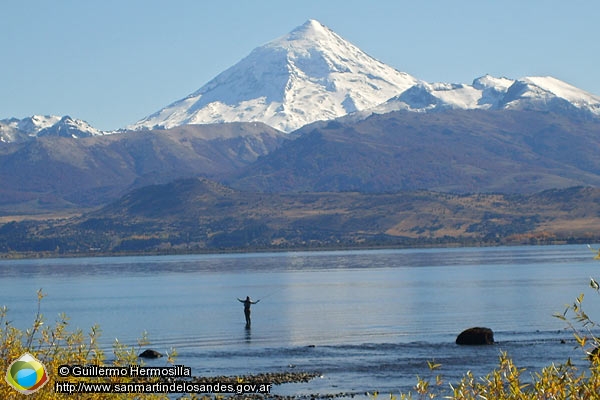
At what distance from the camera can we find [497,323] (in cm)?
8131

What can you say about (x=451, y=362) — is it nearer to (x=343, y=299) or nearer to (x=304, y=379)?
(x=304, y=379)

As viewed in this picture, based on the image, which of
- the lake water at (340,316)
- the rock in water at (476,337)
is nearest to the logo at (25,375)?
the lake water at (340,316)

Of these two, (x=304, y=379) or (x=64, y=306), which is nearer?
(x=304, y=379)

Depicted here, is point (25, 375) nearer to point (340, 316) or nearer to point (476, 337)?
point (476, 337)

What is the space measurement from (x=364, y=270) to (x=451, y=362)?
5284 inches

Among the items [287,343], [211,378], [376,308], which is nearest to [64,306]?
[376,308]

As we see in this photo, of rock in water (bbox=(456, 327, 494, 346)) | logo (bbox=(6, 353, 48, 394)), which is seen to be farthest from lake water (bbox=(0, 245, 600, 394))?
logo (bbox=(6, 353, 48, 394))

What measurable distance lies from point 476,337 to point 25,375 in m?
49.1

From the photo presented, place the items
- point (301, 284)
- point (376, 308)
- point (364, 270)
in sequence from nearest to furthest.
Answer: point (376, 308) → point (301, 284) → point (364, 270)

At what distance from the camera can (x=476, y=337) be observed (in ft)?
210

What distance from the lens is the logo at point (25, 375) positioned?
58.0 ft

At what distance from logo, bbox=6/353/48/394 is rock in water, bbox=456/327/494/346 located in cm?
4855

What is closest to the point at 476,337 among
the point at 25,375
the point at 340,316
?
the point at 340,316

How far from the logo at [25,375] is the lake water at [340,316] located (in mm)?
23217
